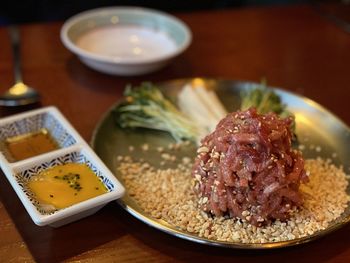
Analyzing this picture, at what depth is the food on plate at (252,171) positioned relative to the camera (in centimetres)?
121

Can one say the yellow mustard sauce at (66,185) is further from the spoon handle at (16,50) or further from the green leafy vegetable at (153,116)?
the spoon handle at (16,50)

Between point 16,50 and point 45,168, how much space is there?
0.87 meters

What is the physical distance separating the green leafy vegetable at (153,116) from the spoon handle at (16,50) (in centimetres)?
47

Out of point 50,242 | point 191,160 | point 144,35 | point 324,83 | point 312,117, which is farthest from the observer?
point 144,35

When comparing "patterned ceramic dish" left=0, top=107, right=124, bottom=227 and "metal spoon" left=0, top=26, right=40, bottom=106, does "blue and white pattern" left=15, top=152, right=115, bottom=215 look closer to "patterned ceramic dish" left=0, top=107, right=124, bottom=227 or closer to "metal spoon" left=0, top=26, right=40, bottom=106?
"patterned ceramic dish" left=0, top=107, right=124, bottom=227

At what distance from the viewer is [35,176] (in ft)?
4.34

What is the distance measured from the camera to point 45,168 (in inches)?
53.4

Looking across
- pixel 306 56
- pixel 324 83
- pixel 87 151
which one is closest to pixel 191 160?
pixel 87 151

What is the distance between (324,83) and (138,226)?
A: 1.08 meters

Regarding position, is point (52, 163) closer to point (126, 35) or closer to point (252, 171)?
point (252, 171)

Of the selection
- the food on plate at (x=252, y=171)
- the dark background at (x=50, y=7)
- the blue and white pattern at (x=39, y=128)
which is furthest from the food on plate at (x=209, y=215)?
the dark background at (x=50, y=7)

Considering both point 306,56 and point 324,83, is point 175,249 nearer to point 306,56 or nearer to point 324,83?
point 324,83

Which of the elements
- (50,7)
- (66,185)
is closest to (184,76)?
(66,185)

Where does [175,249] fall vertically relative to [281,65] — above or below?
below
